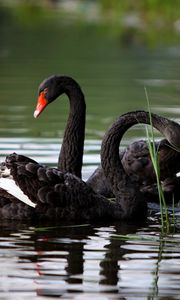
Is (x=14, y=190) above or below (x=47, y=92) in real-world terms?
below

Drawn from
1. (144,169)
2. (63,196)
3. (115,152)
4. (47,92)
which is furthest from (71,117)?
(63,196)

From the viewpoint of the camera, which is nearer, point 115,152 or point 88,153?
point 115,152

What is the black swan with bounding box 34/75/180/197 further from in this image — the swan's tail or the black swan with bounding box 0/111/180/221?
the swan's tail

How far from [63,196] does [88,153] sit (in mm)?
2879

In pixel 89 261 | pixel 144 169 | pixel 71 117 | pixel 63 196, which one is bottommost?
pixel 89 261

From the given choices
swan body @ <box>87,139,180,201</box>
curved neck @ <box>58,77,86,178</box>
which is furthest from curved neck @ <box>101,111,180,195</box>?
swan body @ <box>87,139,180,201</box>

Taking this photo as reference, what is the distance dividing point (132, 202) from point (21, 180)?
2.73 ft

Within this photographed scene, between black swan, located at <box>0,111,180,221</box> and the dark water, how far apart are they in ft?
0.33

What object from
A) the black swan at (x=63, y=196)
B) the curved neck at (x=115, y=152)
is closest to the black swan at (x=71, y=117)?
the curved neck at (x=115, y=152)

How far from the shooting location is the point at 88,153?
1005cm

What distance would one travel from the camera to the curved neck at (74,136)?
8312 mm

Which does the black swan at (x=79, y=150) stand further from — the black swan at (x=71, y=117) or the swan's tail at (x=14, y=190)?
the swan's tail at (x=14, y=190)

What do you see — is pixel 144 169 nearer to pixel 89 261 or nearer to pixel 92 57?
pixel 89 261

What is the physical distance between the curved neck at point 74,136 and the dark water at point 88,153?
683 mm
